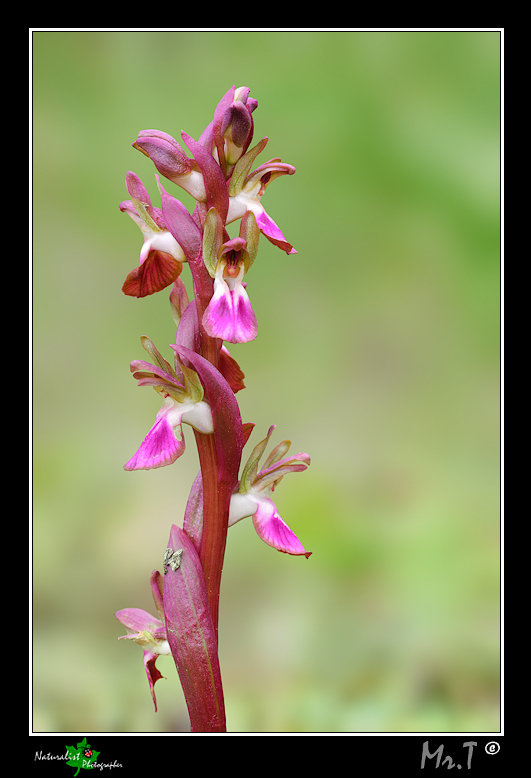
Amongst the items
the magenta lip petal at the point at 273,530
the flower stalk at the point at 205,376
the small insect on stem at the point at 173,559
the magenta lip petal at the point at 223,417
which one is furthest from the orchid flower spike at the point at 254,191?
the small insect on stem at the point at 173,559

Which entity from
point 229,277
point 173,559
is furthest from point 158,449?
point 229,277

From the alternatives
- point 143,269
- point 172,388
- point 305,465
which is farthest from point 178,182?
point 305,465

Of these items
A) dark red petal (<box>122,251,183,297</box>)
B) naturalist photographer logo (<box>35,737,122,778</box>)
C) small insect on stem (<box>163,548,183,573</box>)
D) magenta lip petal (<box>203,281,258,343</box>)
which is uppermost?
dark red petal (<box>122,251,183,297</box>)

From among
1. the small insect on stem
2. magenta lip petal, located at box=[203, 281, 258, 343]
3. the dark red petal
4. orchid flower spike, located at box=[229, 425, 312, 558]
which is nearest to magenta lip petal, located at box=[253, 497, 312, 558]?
orchid flower spike, located at box=[229, 425, 312, 558]

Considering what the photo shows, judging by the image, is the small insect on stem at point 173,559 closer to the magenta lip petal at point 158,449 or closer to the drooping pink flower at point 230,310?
the magenta lip petal at point 158,449

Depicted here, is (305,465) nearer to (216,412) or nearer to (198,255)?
(216,412)

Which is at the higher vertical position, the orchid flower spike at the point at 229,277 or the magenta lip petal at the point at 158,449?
the orchid flower spike at the point at 229,277

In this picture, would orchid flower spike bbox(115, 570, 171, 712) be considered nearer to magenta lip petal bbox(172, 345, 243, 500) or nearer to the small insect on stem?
the small insect on stem
